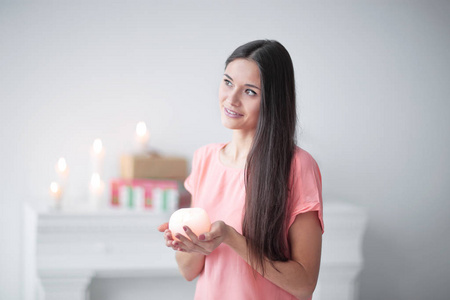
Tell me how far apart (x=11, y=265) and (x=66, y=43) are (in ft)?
3.73

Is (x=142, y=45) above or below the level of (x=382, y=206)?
above

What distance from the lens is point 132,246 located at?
2031mm

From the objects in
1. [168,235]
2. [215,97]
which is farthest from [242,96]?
[215,97]

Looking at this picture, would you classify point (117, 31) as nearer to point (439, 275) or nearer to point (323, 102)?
point (323, 102)

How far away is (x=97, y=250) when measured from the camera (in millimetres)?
2002

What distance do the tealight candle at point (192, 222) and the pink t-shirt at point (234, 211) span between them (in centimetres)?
9

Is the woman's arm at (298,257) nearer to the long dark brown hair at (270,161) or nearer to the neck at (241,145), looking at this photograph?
the long dark brown hair at (270,161)

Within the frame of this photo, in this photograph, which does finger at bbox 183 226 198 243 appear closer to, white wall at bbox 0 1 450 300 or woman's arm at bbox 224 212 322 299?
woman's arm at bbox 224 212 322 299

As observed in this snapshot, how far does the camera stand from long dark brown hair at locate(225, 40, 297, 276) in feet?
3.46

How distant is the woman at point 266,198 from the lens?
3.43 feet

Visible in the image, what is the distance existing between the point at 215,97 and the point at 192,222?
145cm

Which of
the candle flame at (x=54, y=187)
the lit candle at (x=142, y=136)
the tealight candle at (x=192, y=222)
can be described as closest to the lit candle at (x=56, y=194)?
the candle flame at (x=54, y=187)

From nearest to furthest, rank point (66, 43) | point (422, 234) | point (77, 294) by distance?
point (77, 294), point (66, 43), point (422, 234)

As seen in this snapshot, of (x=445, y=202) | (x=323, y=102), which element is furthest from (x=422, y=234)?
(x=323, y=102)
